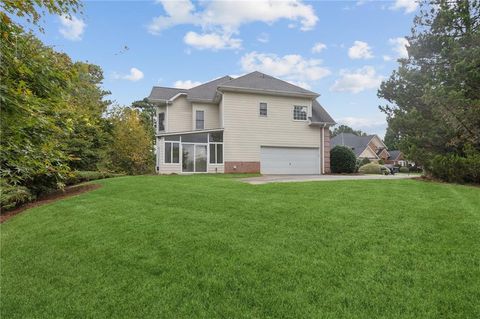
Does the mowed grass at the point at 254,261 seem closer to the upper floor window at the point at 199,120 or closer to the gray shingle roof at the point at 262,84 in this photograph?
the gray shingle roof at the point at 262,84

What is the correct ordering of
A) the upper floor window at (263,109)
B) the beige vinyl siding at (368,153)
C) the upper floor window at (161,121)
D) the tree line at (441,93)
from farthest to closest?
1. the beige vinyl siding at (368,153)
2. the upper floor window at (161,121)
3. the upper floor window at (263,109)
4. the tree line at (441,93)

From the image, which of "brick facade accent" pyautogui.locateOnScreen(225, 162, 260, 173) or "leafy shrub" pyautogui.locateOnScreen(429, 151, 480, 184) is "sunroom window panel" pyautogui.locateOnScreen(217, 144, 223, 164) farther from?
"leafy shrub" pyautogui.locateOnScreen(429, 151, 480, 184)

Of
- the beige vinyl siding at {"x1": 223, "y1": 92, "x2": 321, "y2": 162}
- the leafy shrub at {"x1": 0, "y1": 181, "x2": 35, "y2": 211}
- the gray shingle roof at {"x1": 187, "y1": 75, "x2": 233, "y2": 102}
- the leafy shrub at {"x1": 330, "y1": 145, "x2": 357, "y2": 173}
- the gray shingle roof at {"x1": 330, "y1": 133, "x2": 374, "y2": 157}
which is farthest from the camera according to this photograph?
the gray shingle roof at {"x1": 330, "y1": 133, "x2": 374, "y2": 157}

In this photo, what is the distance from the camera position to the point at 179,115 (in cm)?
2295

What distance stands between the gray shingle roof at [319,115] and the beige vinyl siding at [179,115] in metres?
8.95

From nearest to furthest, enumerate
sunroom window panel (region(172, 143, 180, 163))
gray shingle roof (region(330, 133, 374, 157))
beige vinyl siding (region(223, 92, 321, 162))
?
sunroom window panel (region(172, 143, 180, 163)) < beige vinyl siding (region(223, 92, 321, 162)) < gray shingle roof (region(330, 133, 374, 157))

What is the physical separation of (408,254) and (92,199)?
28.3 ft

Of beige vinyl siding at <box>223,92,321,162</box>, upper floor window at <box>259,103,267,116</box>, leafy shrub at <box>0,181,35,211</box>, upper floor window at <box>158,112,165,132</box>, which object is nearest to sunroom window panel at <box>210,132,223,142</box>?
beige vinyl siding at <box>223,92,321,162</box>

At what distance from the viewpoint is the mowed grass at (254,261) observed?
3.39m

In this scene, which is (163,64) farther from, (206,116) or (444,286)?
(444,286)

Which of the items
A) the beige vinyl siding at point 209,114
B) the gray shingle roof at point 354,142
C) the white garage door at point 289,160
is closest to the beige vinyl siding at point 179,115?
the beige vinyl siding at point 209,114

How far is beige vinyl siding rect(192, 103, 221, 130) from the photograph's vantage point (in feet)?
75.6

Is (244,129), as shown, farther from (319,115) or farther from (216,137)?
(319,115)

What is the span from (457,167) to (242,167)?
493 inches
